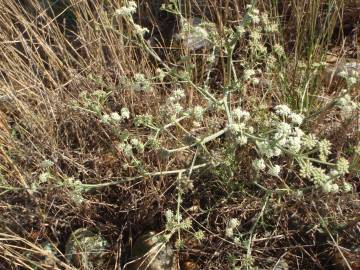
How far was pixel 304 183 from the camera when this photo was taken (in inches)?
97.6

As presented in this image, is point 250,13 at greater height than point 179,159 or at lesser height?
greater

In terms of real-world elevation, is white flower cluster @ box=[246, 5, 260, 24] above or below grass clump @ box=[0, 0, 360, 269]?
above

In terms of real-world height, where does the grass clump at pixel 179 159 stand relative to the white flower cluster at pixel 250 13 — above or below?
below

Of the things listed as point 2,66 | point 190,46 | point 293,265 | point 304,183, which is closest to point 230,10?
point 190,46

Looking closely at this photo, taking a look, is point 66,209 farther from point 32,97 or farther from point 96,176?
point 32,97

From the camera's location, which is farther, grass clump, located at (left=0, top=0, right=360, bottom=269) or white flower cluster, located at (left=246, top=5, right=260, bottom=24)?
grass clump, located at (left=0, top=0, right=360, bottom=269)

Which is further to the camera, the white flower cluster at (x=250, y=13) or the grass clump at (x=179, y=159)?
the grass clump at (x=179, y=159)

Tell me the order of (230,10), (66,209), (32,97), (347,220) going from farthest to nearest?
(230,10)
(32,97)
(66,209)
(347,220)

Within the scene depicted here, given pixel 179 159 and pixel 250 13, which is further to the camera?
pixel 179 159

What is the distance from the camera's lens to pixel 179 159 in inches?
105

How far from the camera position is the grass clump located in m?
2.24

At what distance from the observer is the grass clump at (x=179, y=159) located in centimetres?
224

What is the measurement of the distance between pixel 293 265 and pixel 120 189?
1074 mm

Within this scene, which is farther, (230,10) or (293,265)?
(230,10)
